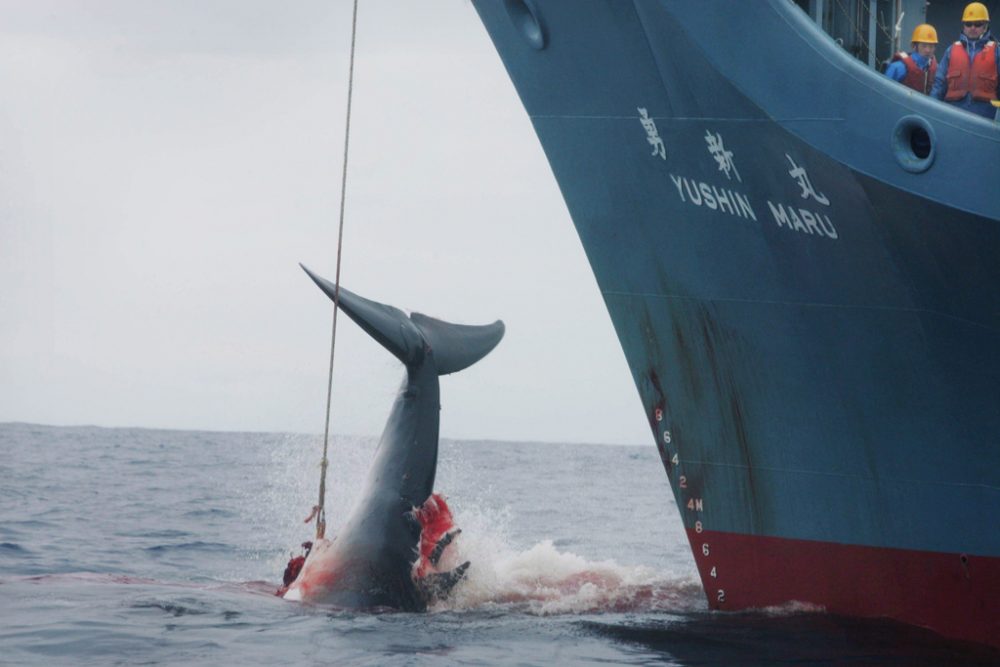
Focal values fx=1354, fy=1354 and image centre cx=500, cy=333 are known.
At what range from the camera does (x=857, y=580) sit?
1173 cm

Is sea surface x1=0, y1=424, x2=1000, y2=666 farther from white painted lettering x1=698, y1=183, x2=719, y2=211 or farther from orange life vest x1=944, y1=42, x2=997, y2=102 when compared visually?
orange life vest x1=944, y1=42, x2=997, y2=102

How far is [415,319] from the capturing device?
14.4m

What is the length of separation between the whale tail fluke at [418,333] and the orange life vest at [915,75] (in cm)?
529

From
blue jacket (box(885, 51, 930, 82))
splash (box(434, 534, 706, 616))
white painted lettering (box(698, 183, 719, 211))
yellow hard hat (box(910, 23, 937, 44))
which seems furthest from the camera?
splash (box(434, 534, 706, 616))

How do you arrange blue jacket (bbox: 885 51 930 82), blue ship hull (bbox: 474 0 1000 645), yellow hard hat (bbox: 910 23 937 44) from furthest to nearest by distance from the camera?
yellow hard hat (bbox: 910 23 937 44) → blue jacket (bbox: 885 51 930 82) → blue ship hull (bbox: 474 0 1000 645)

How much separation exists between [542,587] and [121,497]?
2205 centimetres

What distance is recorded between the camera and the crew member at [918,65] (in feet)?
38.2

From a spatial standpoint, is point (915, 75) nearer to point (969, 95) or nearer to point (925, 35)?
point (925, 35)

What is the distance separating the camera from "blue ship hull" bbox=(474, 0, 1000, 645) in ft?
33.4

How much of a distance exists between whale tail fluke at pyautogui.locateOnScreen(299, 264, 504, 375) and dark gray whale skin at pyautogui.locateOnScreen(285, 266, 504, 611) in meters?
0.01

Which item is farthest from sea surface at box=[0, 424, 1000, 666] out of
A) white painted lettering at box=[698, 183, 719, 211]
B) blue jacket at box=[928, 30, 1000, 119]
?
blue jacket at box=[928, 30, 1000, 119]

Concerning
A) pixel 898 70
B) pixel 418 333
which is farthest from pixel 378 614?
pixel 898 70

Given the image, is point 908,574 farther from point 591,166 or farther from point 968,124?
point 591,166

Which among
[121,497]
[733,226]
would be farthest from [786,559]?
[121,497]
